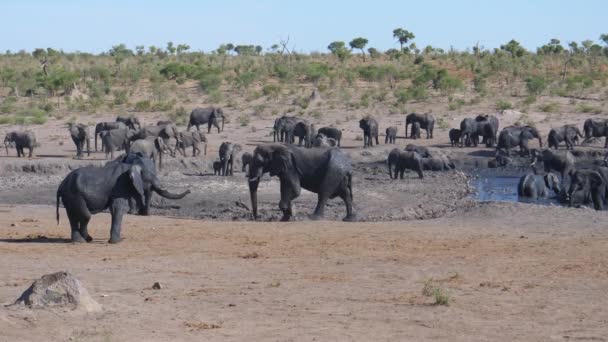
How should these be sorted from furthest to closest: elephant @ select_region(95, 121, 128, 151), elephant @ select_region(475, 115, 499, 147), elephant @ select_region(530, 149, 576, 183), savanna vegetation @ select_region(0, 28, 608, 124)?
savanna vegetation @ select_region(0, 28, 608, 124) < elephant @ select_region(475, 115, 499, 147) < elephant @ select_region(95, 121, 128, 151) < elephant @ select_region(530, 149, 576, 183)

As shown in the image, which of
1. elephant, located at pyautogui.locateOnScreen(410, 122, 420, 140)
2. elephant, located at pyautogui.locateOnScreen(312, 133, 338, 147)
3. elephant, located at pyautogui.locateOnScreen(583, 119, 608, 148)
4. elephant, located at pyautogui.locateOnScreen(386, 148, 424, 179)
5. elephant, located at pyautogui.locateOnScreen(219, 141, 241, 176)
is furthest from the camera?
elephant, located at pyautogui.locateOnScreen(410, 122, 420, 140)

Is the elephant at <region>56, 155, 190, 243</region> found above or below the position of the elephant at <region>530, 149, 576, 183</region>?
above

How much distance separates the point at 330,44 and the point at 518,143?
191ft

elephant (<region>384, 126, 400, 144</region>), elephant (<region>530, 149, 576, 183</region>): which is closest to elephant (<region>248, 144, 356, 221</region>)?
elephant (<region>530, 149, 576, 183</region>)

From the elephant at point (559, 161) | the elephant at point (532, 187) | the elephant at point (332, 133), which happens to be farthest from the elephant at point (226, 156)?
the elephant at point (559, 161)

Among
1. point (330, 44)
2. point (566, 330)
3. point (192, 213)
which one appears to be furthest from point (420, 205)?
point (330, 44)

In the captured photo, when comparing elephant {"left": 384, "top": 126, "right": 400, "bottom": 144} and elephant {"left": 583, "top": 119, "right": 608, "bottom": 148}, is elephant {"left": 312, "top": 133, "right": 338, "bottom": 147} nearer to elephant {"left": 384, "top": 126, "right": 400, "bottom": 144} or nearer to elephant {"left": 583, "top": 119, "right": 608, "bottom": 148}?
elephant {"left": 384, "top": 126, "right": 400, "bottom": 144}

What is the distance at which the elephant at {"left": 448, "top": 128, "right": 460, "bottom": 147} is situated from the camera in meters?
37.5

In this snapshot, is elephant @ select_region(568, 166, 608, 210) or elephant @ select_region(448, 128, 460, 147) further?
elephant @ select_region(448, 128, 460, 147)

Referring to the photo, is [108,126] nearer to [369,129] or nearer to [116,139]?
[116,139]

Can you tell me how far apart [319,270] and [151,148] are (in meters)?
15.6

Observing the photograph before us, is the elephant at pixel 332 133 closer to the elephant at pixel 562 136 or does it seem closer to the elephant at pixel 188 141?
the elephant at pixel 188 141

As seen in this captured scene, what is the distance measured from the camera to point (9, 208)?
2267 cm

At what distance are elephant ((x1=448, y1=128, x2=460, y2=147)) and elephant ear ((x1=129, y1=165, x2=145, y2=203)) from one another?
21.3 metres
